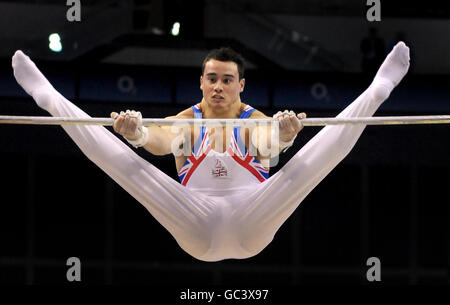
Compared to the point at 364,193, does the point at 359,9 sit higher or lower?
higher

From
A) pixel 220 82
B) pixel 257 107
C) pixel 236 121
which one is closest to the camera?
pixel 236 121

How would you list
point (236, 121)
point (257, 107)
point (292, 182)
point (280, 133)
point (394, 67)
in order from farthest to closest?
point (257, 107) < point (394, 67) < point (292, 182) < point (280, 133) < point (236, 121)

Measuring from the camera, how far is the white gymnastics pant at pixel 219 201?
4738 mm

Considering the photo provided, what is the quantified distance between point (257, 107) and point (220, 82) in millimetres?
3679

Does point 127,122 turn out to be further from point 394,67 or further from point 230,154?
point 394,67

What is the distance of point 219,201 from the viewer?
4875mm

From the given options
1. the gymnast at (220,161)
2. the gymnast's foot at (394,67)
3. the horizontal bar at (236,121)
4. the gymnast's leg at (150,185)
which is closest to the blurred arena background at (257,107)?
the gymnast's foot at (394,67)

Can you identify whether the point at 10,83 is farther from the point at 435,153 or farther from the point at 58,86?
the point at 435,153

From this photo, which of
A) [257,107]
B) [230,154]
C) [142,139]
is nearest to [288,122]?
[230,154]

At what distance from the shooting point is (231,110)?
16.8 ft

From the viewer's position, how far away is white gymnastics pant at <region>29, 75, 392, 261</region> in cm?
474

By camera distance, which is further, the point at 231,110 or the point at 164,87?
the point at 164,87
